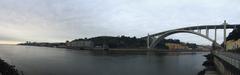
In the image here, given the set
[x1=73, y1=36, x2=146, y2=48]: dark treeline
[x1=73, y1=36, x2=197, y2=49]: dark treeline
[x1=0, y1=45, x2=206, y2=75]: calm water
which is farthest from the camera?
[x1=73, y1=36, x2=197, y2=49]: dark treeline

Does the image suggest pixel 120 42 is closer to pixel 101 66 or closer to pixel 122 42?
pixel 122 42

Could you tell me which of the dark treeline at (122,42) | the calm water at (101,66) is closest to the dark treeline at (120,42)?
the dark treeline at (122,42)

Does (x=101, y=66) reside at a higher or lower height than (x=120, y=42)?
lower

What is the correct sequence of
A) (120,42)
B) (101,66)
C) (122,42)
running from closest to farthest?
(101,66) < (120,42) < (122,42)

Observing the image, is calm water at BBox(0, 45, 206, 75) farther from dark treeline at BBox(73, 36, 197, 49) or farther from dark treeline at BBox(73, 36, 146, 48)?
dark treeline at BBox(73, 36, 197, 49)

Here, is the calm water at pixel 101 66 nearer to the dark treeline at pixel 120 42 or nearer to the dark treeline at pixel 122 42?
the dark treeline at pixel 120 42

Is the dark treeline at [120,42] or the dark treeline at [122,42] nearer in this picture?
the dark treeline at [120,42]

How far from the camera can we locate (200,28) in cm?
7738

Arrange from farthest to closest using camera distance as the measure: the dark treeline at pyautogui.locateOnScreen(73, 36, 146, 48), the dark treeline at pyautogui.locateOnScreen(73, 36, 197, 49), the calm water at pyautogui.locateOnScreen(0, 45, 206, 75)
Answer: the dark treeline at pyautogui.locateOnScreen(73, 36, 197, 49) → the dark treeline at pyautogui.locateOnScreen(73, 36, 146, 48) → the calm water at pyautogui.locateOnScreen(0, 45, 206, 75)

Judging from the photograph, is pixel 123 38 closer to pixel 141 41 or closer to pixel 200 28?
pixel 141 41

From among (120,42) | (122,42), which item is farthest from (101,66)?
(122,42)

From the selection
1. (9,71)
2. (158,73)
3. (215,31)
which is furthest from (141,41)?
(9,71)

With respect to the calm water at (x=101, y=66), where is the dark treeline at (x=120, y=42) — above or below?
above

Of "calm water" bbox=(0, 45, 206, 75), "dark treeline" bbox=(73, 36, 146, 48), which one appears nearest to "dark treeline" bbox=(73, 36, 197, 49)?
"dark treeline" bbox=(73, 36, 146, 48)
